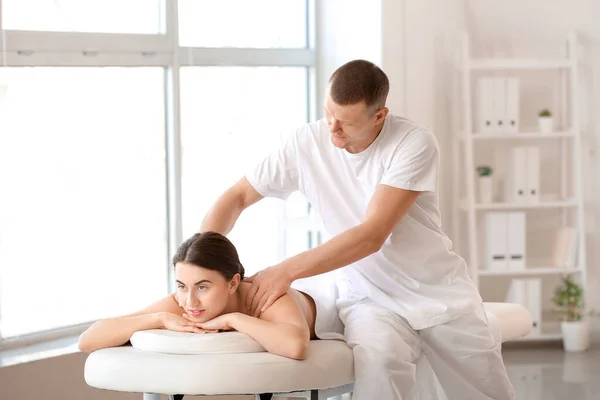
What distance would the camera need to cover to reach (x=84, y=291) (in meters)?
3.59

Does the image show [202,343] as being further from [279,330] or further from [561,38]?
[561,38]

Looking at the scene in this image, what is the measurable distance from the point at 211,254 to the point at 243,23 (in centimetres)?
229

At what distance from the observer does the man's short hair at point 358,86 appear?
2387 mm

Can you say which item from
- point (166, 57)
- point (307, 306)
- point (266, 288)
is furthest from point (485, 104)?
point (266, 288)

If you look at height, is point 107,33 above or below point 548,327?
above

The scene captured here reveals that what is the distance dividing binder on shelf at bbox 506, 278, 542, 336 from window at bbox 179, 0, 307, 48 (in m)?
1.57

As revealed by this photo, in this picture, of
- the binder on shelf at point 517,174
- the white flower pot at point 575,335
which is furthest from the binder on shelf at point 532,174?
the white flower pot at point 575,335

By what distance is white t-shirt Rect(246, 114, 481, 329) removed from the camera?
8.18 ft

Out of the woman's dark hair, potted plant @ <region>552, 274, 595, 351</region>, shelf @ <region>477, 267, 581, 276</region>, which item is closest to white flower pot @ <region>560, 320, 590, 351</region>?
potted plant @ <region>552, 274, 595, 351</region>

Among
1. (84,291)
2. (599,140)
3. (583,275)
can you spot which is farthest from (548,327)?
(84,291)

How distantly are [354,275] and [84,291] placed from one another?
1401mm

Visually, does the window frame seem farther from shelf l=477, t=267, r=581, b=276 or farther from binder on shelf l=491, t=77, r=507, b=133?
shelf l=477, t=267, r=581, b=276

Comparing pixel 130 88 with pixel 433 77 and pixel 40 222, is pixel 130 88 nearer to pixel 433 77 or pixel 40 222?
pixel 40 222

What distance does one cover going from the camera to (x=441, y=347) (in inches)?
99.8
